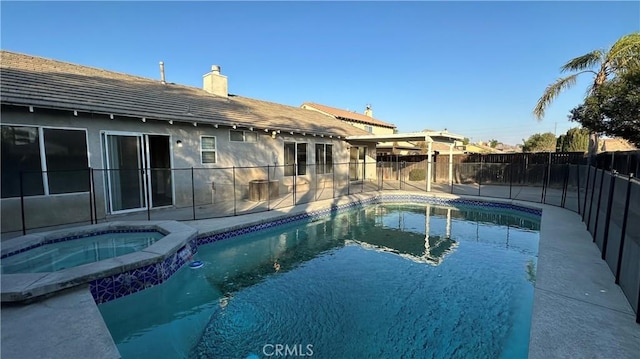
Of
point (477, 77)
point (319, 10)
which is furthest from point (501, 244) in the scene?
point (477, 77)

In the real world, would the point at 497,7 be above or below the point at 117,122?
above

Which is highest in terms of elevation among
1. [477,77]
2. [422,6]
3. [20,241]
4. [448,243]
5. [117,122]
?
[422,6]

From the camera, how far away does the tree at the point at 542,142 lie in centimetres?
3420

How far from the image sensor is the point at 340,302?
4133mm

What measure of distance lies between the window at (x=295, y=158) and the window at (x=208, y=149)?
333cm

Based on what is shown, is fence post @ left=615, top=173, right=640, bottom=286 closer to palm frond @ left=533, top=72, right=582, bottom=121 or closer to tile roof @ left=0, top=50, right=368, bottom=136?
tile roof @ left=0, top=50, right=368, bottom=136

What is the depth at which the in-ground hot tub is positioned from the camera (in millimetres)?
3451

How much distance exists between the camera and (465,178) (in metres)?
17.4

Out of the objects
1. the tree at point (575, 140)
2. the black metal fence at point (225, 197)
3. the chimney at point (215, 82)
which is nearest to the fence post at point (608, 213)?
the black metal fence at point (225, 197)

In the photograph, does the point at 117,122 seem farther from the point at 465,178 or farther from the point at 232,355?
the point at 465,178

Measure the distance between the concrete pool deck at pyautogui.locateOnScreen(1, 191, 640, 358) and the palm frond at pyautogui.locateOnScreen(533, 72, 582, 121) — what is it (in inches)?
410

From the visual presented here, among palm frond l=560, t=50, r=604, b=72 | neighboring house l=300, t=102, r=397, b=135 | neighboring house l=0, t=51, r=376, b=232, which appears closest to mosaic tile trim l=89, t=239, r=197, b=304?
neighboring house l=0, t=51, r=376, b=232

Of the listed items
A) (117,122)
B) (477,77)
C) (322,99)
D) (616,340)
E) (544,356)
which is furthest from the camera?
(322,99)

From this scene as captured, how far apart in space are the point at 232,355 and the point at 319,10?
11.9 metres
